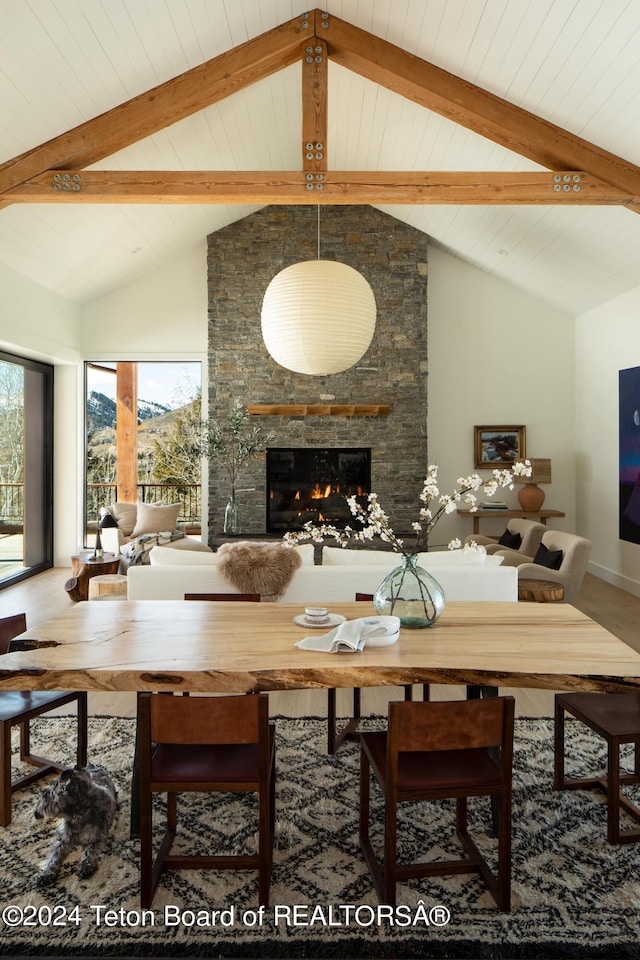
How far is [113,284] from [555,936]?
7890mm

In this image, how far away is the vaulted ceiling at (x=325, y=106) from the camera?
4.10 m

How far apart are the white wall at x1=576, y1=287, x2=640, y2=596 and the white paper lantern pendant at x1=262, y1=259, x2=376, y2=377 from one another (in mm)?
3535

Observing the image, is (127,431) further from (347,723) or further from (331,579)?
(347,723)

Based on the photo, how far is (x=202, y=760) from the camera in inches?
82.7

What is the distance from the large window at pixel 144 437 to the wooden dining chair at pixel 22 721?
5785 mm

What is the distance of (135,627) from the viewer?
8.34 feet

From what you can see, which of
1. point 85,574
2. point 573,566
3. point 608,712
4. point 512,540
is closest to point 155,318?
point 85,574

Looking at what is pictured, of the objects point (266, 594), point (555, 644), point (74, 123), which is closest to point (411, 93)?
point (74, 123)

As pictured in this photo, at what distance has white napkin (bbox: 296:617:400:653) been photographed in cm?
225

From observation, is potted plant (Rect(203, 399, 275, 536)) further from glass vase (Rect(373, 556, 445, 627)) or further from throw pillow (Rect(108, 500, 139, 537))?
glass vase (Rect(373, 556, 445, 627))

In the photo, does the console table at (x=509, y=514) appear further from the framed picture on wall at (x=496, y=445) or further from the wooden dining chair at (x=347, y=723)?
the wooden dining chair at (x=347, y=723)

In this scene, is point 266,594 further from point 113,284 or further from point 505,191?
point 113,284

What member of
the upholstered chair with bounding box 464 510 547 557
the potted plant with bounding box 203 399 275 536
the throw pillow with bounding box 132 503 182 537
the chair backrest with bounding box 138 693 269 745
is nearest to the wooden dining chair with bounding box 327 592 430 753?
the chair backrest with bounding box 138 693 269 745

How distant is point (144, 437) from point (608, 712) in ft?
24.1
